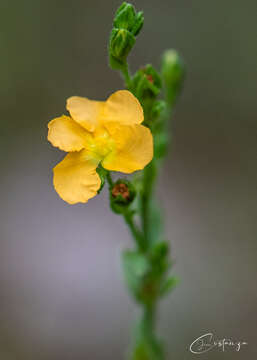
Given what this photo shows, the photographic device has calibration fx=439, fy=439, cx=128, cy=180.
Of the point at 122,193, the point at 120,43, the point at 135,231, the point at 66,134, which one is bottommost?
the point at 135,231

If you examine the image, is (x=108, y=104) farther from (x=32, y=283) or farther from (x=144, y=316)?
(x=32, y=283)

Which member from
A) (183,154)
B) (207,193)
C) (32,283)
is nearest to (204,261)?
(207,193)

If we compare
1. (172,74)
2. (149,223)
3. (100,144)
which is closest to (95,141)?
(100,144)

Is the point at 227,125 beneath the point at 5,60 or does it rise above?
beneath

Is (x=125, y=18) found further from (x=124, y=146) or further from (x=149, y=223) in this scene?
(x=149, y=223)

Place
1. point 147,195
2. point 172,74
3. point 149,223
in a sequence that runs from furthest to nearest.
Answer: point 172,74
point 149,223
point 147,195

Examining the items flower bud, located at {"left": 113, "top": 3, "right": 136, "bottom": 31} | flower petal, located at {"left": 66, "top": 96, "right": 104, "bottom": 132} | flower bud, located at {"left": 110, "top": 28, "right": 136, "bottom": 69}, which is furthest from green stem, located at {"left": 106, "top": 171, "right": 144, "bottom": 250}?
flower bud, located at {"left": 113, "top": 3, "right": 136, "bottom": 31}

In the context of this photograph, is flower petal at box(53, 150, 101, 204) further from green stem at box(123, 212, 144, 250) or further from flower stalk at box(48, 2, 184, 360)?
green stem at box(123, 212, 144, 250)

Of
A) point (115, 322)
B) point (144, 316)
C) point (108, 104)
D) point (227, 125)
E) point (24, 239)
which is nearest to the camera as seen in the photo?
point (108, 104)
